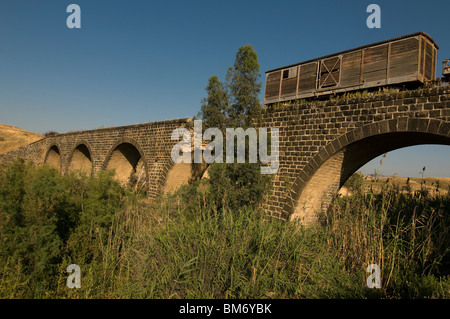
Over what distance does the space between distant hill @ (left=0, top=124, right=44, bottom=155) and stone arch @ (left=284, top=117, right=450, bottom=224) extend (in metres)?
37.9

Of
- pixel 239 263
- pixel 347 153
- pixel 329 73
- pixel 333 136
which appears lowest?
pixel 239 263

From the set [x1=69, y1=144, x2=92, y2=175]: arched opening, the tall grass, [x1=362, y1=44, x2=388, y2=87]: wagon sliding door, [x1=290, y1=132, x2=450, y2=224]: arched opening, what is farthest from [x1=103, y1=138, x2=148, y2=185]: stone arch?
[x1=362, y1=44, x2=388, y2=87]: wagon sliding door

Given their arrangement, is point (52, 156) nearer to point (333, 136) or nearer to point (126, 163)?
point (126, 163)

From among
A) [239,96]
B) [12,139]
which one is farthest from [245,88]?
[12,139]

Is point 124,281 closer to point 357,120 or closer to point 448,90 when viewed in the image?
point 357,120

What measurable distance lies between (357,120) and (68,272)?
7.50m

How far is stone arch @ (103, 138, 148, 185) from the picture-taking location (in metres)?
15.0

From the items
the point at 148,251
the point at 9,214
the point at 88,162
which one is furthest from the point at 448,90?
the point at 88,162

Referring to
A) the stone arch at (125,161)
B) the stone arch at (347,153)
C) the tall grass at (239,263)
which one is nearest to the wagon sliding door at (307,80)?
the stone arch at (347,153)

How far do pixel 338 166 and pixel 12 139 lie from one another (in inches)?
1792

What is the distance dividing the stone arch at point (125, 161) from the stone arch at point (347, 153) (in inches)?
376

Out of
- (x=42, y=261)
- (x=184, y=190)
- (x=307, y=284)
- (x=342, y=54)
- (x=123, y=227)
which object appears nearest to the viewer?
(x=307, y=284)

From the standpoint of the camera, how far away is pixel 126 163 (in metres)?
16.6
